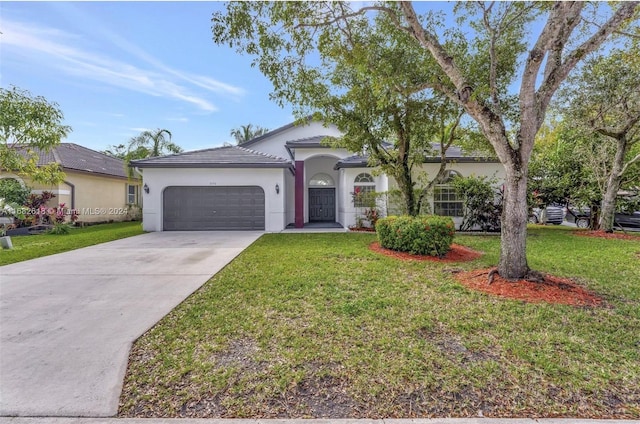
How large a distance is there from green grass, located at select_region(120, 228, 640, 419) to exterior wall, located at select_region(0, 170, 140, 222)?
1654 centimetres

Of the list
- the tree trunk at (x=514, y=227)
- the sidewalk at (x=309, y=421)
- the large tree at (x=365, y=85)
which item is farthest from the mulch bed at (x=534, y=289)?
the large tree at (x=365, y=85)

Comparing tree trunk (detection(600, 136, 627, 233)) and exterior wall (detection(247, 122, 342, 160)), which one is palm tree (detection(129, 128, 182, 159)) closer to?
exterior wall (detection(247, 122, 342, 160))

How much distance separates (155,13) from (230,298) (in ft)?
29.6

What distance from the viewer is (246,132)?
1021 inches

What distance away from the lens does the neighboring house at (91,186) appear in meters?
16.6

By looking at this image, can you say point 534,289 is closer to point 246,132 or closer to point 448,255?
point 448,255

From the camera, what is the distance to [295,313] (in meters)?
4.35

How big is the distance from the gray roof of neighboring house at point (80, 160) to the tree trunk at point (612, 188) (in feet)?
84.3

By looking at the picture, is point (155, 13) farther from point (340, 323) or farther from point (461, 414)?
point (461, 414)

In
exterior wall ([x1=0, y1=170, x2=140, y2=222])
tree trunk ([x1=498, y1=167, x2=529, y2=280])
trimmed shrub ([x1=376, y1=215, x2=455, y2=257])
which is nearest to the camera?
tree trunk ([x1=498, y1=167, x2=529, y2=280])

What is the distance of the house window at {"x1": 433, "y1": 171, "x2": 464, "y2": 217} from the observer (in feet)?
50.6

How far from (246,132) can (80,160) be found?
11767 mm

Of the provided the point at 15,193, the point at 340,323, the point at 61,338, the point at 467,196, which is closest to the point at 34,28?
the point at 15,193

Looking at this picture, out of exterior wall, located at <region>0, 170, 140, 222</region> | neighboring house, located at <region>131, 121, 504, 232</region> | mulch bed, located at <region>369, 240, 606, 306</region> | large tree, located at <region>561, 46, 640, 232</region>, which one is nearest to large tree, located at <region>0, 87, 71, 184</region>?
neighboring house, located at <region>131, 121, 504, 232</region>
